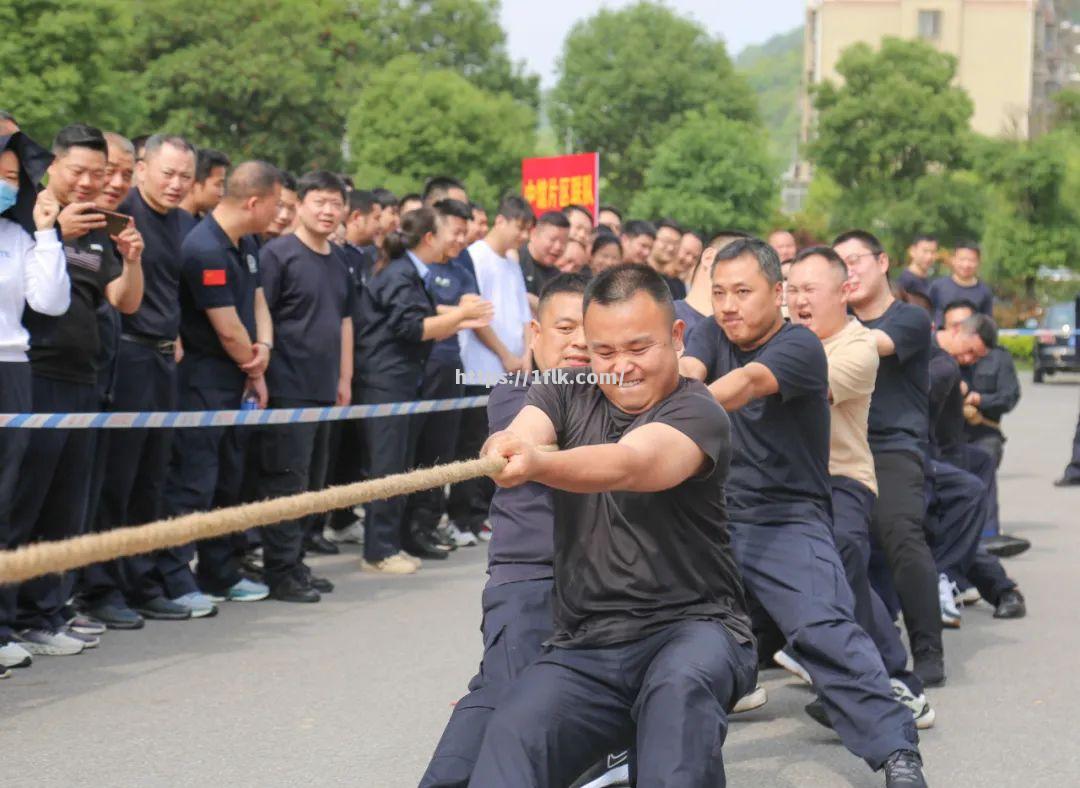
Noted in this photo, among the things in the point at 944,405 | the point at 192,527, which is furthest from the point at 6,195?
the point at 944,405

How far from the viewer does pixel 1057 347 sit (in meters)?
27.9

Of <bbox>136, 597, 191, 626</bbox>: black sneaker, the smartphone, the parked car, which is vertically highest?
the smartphone

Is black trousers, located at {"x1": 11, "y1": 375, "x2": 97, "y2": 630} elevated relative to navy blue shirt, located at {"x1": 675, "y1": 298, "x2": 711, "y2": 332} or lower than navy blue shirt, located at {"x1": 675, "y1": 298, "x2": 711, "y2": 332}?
lower

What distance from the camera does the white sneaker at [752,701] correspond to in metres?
6.12

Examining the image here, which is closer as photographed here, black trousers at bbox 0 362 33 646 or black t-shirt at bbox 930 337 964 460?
black trousers at bbox 0 362 33 646

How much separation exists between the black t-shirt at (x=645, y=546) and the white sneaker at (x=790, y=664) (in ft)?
7.53

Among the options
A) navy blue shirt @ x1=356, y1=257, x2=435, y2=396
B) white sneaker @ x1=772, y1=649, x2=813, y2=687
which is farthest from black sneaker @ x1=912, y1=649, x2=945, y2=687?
navy blue shirt @ x1=356, y1=257, x2=435, y2=396

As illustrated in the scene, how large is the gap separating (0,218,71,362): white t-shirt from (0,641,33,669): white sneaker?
1208 millimetres

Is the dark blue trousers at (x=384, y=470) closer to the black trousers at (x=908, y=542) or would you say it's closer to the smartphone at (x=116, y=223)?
the smartphone at (x=116, y=223)

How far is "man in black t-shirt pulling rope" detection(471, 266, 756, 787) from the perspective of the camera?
3596mm

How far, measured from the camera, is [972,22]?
7625 cm

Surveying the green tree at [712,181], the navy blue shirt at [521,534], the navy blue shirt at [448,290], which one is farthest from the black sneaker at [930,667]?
the green tree at [712,181]

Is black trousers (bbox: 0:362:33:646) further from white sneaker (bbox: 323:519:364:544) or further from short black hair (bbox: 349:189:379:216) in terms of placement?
short black hair (bbox: 349:189:379:216)

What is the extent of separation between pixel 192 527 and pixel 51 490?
420 cm
